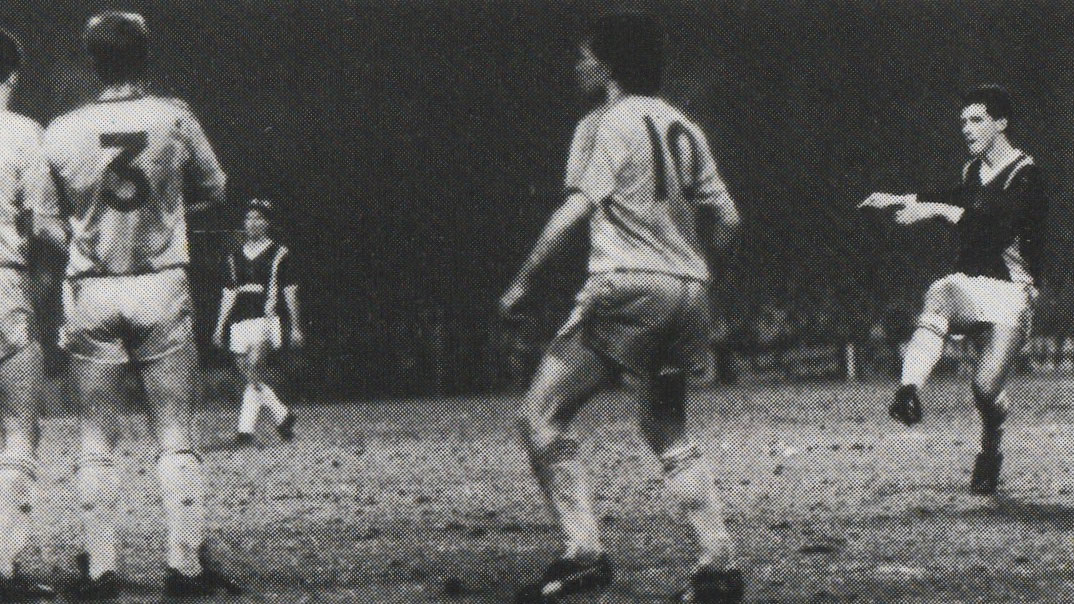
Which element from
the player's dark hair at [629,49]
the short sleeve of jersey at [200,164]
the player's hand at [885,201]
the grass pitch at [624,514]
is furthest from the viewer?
the player's hand at [885,201]

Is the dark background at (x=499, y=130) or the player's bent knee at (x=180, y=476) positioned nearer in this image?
the player's bent knee at (x=180, y=476)

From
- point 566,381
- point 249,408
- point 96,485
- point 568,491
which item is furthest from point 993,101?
point 249,408

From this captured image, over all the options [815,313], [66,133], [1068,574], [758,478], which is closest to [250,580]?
[66,133]

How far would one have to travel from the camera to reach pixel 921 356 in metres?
9.49

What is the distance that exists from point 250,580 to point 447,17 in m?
15.7

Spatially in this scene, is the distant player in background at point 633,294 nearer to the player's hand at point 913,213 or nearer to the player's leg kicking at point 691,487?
the player's leg kicking at point 691,487

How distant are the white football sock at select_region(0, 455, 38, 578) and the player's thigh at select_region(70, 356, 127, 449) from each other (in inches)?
11.1

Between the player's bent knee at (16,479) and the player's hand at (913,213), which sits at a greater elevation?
the player's hand at (913,213)

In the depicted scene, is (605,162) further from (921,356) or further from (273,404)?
(273,404)

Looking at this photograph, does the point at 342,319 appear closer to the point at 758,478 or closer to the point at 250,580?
the point at 758,478

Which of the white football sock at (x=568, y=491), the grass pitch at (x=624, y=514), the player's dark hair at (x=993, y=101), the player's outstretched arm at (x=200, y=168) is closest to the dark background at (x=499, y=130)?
the grass pitch at (x=624, y=514)

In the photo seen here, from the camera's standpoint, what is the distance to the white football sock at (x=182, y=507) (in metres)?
6.51

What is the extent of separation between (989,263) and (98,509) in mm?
5044

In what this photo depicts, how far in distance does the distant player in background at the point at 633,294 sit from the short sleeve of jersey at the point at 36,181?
1773mm
